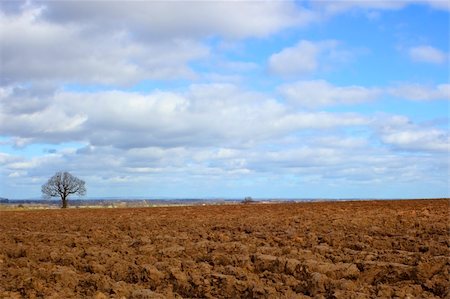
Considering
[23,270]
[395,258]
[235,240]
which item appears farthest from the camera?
[235,240]

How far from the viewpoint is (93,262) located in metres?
14.0

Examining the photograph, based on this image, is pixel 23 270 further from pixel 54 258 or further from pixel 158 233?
pixel 158 233

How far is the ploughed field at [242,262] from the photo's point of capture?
36.0 ft

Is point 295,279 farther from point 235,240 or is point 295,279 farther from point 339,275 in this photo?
point 235,240

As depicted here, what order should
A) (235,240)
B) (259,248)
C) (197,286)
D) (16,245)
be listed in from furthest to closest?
(16,245), (235,240), (259,248), (197,286)

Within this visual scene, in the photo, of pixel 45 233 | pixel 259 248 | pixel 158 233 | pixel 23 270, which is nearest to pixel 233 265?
pixel 259 248

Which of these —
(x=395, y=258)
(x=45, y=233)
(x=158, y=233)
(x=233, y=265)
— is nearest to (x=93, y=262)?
(x=233, y=265)

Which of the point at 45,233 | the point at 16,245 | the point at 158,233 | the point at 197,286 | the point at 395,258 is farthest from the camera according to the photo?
the point at 45,233

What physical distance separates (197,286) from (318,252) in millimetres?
3953

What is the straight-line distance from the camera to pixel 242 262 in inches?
518

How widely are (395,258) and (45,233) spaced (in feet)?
45.4

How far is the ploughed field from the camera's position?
36.0 ft

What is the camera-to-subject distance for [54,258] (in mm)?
15234

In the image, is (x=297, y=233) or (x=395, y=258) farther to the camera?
(x=297, y=233)
